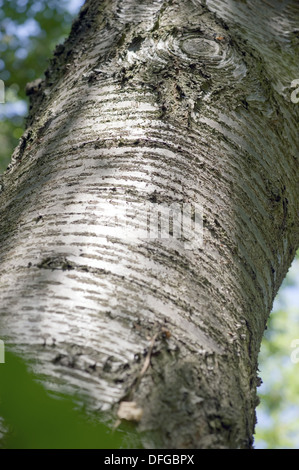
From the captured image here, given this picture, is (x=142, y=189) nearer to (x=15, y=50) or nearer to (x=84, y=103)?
(x=84, y=103)

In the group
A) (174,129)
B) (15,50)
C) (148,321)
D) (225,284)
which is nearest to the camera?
(148,321)

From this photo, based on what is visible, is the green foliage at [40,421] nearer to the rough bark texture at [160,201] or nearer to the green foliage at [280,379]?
the rough bark texture at [160,201]

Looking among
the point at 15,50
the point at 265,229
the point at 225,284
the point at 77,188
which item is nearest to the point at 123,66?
the point at 77,188

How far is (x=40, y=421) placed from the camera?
2.41 ft

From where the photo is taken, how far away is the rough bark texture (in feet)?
2.89

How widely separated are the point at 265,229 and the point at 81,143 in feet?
1.97

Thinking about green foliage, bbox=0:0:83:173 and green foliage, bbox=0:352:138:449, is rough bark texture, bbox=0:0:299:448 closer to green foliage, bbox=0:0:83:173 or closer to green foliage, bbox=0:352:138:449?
green foliage, bbox=0:352:138:449

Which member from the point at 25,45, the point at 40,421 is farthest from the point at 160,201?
the point at 25,45

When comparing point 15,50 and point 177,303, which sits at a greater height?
point 15,50

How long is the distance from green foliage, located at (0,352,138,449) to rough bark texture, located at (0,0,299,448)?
0.04 metres

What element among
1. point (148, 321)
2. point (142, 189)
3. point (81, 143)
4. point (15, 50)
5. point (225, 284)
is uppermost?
point (15, 50)

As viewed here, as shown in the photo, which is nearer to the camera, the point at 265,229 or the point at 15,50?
the point at 265,229

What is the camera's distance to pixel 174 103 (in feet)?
4.29

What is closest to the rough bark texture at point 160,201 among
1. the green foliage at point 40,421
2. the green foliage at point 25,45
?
the green foliage at point 40,421
